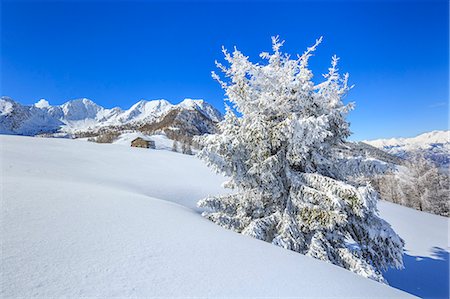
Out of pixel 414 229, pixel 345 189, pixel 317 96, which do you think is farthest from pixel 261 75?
pixel 414 229

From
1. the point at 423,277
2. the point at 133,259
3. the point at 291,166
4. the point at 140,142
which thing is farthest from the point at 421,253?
the point at 140,142

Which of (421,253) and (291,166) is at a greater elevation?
(291,166)

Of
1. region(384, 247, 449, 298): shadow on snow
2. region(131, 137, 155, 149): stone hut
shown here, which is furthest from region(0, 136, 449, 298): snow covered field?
region(131, 137, 155, 149): stone hut

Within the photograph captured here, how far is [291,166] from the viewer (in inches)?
296

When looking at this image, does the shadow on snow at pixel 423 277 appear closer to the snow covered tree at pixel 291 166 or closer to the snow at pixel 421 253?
the snow at pixel 421 253

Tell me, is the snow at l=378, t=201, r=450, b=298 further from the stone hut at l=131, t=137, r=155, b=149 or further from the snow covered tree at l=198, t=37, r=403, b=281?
the stone hut at l=131, t=137, r=155, b=149

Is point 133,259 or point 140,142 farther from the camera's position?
point 140,142

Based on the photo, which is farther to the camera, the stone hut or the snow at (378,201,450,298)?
the stone hut

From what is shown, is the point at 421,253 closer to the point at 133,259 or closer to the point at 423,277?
the point at 423,277

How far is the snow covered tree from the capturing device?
20.5ft

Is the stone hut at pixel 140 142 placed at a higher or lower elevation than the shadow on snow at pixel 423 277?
higher

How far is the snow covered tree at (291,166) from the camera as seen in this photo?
20.5ft

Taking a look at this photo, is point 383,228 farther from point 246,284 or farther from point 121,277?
point 121,277

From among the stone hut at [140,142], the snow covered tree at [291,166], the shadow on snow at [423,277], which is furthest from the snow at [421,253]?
the stone hut at [140,142]
